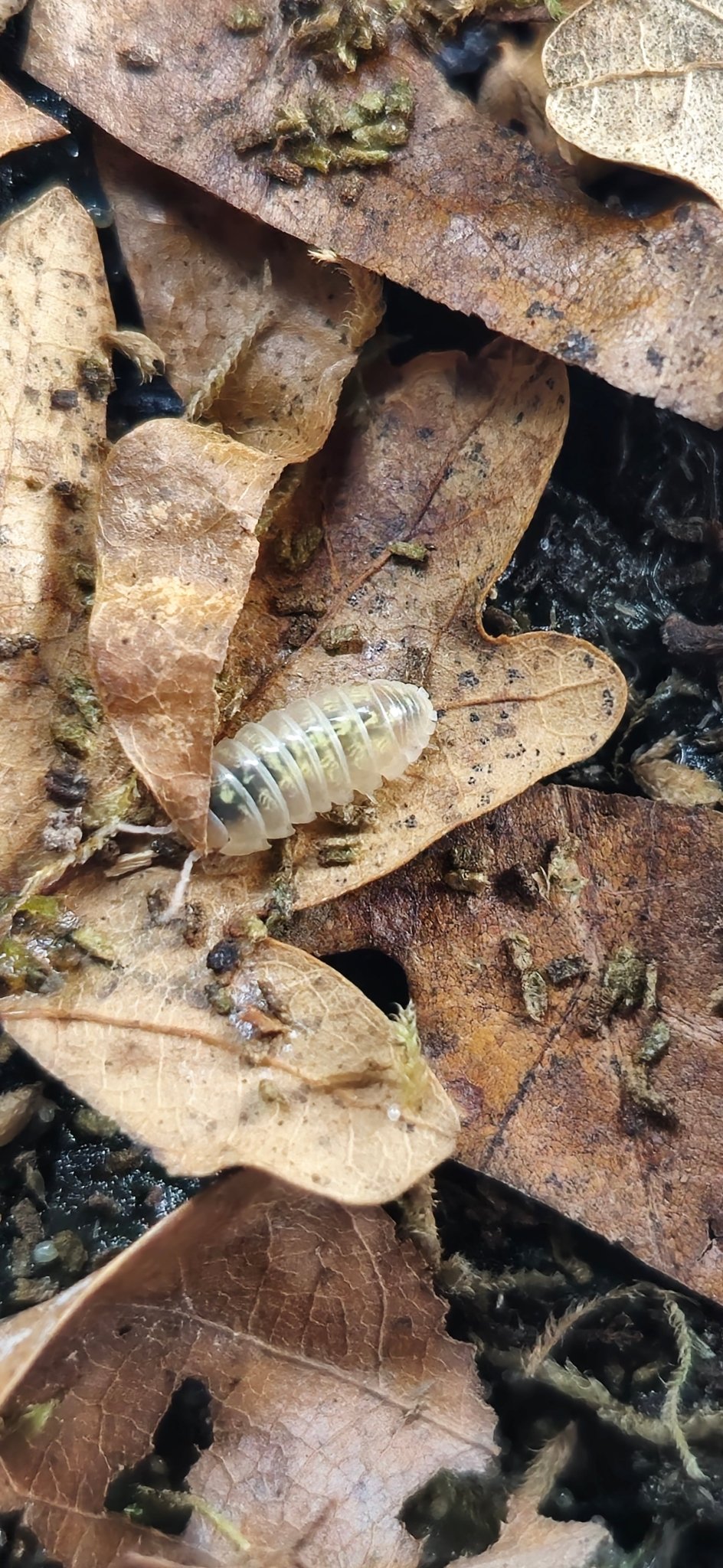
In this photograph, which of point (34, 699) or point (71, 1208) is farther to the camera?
point (71, 1208)

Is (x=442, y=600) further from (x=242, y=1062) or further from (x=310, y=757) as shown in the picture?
(x=242, y=1062)

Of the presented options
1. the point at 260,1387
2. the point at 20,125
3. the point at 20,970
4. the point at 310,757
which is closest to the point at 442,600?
the point at 310,757

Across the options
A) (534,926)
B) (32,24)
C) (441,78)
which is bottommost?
(534,926)

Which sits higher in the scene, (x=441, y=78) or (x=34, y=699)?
(x=441, y=78)

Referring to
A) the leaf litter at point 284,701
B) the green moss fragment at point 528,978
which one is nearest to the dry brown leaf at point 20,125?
the leaf litter at point 284,701

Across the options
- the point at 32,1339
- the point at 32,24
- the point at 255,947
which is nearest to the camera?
the point at 32,1339

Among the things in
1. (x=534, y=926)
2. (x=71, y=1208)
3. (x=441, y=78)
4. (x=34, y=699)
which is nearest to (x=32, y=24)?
(x=441, y=78)

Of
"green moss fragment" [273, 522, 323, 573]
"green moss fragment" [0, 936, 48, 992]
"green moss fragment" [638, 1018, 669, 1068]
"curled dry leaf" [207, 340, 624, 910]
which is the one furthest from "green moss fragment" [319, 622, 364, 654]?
"green moss fragment" [638, 1018, 669, 1068]

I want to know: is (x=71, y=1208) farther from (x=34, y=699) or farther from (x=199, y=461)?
(x=199, y=461)
